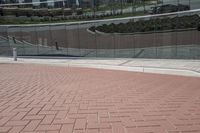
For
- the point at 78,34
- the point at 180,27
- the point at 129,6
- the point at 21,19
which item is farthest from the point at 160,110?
the point at 21,19

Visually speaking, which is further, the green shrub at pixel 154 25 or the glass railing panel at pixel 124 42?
the glass railing panel at pixel 124 42

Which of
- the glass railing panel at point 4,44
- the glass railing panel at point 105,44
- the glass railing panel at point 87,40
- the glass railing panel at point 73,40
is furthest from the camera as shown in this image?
the glass railing panel at point 4,44

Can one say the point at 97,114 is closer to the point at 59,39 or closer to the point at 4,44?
the point at 59,39

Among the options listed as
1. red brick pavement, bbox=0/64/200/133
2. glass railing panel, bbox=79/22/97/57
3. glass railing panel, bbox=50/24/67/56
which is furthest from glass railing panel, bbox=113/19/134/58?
red brick pavement, bbox=0/64/200/133

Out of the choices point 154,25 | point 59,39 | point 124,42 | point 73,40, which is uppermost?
point 154,25

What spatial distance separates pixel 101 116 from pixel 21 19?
44.2 metres

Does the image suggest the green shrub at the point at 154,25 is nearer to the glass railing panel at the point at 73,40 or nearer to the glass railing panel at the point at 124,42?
the glass railing panel at the point at 124,42

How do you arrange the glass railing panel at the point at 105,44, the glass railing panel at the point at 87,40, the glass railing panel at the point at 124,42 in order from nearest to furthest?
the glass railing panel at the point at 124,42 → the glass railing panel at the point at 105,44 → the glass railing panel at the point at 87,40

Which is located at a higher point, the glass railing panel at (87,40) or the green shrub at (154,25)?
the green shrub at (154,25)

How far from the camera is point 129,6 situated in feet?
109

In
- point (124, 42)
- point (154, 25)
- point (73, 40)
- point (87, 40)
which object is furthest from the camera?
point (73, 40)

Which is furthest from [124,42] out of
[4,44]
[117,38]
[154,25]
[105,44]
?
[4,44]

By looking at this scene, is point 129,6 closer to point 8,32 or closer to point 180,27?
point 180,27

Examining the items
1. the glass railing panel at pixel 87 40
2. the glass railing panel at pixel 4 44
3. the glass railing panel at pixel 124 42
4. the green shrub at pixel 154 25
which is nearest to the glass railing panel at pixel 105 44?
the glass railing panel at pixel 124 42
